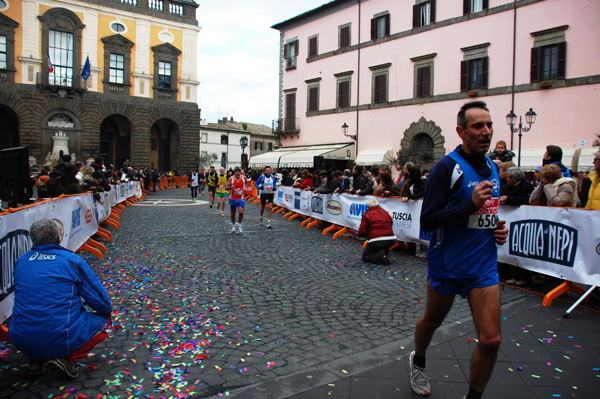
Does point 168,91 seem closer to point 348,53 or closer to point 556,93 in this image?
point 348,53

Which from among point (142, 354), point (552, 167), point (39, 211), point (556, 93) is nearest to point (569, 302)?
point (552, 167)

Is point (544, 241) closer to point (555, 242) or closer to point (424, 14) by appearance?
point (555, 242)

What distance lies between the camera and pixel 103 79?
3716cm

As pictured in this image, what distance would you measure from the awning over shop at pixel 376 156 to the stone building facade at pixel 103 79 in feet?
57.7

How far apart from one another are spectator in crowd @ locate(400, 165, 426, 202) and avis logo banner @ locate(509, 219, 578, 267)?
2.62 m

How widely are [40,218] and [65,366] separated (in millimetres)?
2825

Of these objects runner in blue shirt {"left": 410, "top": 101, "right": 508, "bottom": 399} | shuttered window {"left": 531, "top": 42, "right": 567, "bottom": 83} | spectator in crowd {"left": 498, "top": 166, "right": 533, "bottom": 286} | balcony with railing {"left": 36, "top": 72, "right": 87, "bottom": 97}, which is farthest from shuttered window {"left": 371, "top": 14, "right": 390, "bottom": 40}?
runner in blue shirt {"left": 410, "top": 101, "right": 508, "bottom": 399}

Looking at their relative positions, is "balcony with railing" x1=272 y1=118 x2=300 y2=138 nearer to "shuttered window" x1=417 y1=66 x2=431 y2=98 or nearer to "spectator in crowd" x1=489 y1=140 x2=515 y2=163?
"shuttered window" x1=417 y1=66 x2=431 y2=98

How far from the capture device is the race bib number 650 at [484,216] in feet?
9.41

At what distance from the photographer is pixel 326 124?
1356 inches

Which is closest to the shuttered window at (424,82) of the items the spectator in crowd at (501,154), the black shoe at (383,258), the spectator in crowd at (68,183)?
the spectator in crowd at (501,154)

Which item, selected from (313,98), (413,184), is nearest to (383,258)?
(413,184)

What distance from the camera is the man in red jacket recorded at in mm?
8359

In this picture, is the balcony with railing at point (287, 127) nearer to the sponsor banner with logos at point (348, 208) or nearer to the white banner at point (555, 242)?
the sponsor banner with logos at point (348, 208)
